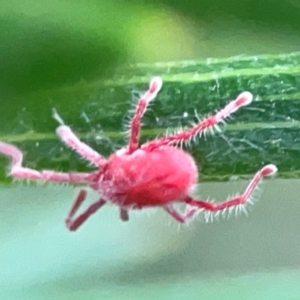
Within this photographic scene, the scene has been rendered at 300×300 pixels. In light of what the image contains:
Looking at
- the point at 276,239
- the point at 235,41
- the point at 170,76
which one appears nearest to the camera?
the point at 170,76

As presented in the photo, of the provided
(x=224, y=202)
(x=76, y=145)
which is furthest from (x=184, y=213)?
(x=76, y=145)

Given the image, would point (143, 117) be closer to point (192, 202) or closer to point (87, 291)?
point (192, 202)

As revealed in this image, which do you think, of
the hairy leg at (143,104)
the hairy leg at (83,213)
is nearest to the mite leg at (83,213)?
the hairy leg at (83,213)

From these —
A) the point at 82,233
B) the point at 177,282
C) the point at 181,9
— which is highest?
the point at 181,9

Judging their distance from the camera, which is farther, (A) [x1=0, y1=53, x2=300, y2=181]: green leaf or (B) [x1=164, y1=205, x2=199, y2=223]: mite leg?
(B) [x1=164, y1=205, x2=199, y2=223]: mite leg

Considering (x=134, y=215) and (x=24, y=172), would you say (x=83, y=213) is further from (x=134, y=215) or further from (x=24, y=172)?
(x=134, y=215)

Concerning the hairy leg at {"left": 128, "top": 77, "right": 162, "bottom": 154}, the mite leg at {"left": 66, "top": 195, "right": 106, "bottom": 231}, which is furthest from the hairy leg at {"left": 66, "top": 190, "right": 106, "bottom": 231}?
the hairy leg at {"left": 128, "top": 77, "right": 162, "bottom": 154}

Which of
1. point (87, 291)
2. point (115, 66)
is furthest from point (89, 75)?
point (87, 291)

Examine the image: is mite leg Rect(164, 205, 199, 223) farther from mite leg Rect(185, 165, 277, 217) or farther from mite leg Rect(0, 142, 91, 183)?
mite leg Rect(0, 142, 91, 183)
